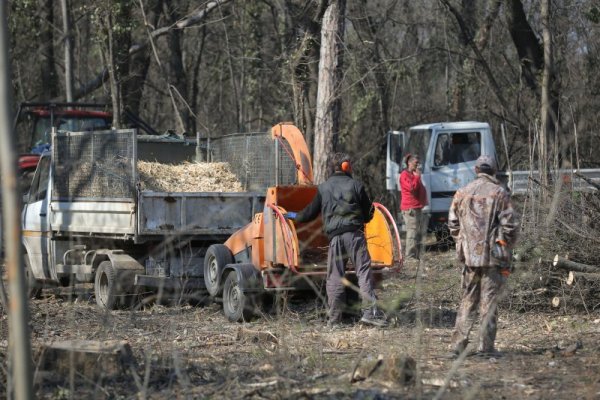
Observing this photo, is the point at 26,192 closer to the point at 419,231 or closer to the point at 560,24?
the point at 419,231

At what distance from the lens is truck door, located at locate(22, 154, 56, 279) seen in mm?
14836

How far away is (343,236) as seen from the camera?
11156 mm

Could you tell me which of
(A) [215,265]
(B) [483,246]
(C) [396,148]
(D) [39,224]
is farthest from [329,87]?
(B) [483,246]

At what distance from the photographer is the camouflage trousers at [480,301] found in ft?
29.4

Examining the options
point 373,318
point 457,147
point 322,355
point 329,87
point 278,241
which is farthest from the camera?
point 457,147

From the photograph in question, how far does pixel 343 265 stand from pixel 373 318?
67 cm

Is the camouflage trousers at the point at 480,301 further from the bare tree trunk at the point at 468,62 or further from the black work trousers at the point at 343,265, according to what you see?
the bare tree trunk at the point at 468,62

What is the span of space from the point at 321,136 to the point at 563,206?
5082mm

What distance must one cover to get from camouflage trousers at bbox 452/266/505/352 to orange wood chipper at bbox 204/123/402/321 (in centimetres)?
240

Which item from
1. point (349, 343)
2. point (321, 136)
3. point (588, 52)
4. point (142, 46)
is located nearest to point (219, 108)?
point (142, 46)

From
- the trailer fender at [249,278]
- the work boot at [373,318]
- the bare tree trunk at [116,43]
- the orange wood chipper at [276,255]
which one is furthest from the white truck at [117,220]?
the bare tree trunk at [116,43]

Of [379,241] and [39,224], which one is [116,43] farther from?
[379,241]

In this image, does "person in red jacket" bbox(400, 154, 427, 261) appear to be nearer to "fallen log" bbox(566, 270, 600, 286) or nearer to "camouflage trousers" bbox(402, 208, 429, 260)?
"camouflage trousers" bbox(402, 208, 429, 260)

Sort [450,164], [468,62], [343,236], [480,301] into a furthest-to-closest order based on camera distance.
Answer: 1. [468,62]
2. [450,164]
3. [343,236]
4. [480,301]
